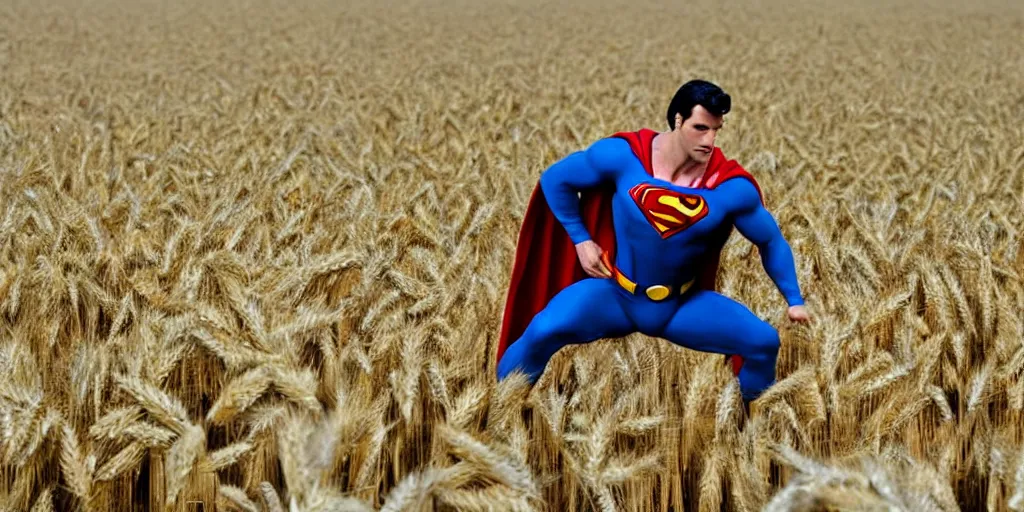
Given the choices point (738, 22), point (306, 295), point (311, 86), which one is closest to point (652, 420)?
point (306, 295)

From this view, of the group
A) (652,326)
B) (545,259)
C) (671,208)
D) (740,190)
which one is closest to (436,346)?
(545,259)

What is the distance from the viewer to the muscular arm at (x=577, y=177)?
198cm

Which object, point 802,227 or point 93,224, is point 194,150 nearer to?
point 93,224

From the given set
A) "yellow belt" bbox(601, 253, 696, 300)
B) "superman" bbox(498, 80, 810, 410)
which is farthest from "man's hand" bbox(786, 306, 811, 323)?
"yellow belt" bbox(601, 253, 696, 300)

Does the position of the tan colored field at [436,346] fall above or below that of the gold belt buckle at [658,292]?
below

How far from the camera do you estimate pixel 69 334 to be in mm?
2400

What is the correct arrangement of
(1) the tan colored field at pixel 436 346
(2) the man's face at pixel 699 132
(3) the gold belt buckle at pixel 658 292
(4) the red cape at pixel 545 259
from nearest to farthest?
(1) the tan colored field at pixel 436 346 → (2) the man's face at pixel 699 132 → (3) the gold belt buckle at pixel 658 292 → (4) the red cape at pixel 545 259

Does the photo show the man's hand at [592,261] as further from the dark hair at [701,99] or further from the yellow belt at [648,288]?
the dark hair at [701,99]

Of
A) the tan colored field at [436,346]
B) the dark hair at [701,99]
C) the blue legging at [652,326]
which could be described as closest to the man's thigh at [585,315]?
the blue legging at [652,326]

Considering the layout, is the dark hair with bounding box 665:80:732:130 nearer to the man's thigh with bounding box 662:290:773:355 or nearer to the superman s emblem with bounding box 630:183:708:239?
the superman s emblem with bounding box 630:183:708:239

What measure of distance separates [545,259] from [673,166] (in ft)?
1.34

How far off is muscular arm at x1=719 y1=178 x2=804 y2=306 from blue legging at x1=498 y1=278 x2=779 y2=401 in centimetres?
10

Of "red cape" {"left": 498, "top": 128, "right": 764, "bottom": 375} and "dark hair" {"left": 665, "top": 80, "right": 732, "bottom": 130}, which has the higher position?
"dark hair" {"left": 665, "top": 80, "right": 732, "bottom": 130}

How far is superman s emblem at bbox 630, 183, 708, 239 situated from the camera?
6.13 feet
